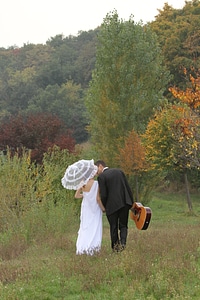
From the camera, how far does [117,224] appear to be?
10.1 meters

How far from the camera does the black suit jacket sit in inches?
390

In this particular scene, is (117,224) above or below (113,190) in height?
below

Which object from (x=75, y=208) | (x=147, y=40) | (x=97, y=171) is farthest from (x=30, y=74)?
(x=97, y=171)

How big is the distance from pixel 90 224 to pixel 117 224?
1.70ft

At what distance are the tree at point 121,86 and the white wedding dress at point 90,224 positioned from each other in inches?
710

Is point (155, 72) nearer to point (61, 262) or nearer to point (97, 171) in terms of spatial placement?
point (97, 171)

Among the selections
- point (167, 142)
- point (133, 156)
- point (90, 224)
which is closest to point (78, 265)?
point (90, 224)

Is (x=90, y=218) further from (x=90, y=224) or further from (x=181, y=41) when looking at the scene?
(x=181, y=41)

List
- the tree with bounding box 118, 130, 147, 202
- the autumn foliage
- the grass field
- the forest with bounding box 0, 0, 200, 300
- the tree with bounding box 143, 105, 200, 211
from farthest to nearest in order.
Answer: the autumn foliage → the tree with bounding box 118, 130, 147, 202 → the tree with bounding box 143, 105, 200, 211 → the forest with bounding box 0, 0, 200, 300 → the grass field

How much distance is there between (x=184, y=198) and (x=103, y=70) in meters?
9.95

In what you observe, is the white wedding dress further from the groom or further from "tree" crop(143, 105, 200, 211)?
"tree" crop(143, 105, 200, 211)

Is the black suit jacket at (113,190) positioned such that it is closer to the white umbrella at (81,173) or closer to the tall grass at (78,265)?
the white umbrella at (81,173)

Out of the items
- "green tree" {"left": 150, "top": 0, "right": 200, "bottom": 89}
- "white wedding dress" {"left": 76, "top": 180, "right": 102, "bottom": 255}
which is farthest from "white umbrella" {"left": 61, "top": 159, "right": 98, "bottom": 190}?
"green tree" {"left": 150, "top": 0, "right": 200, "bottom": 89}

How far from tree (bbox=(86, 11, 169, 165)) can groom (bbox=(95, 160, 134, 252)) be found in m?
18.2
